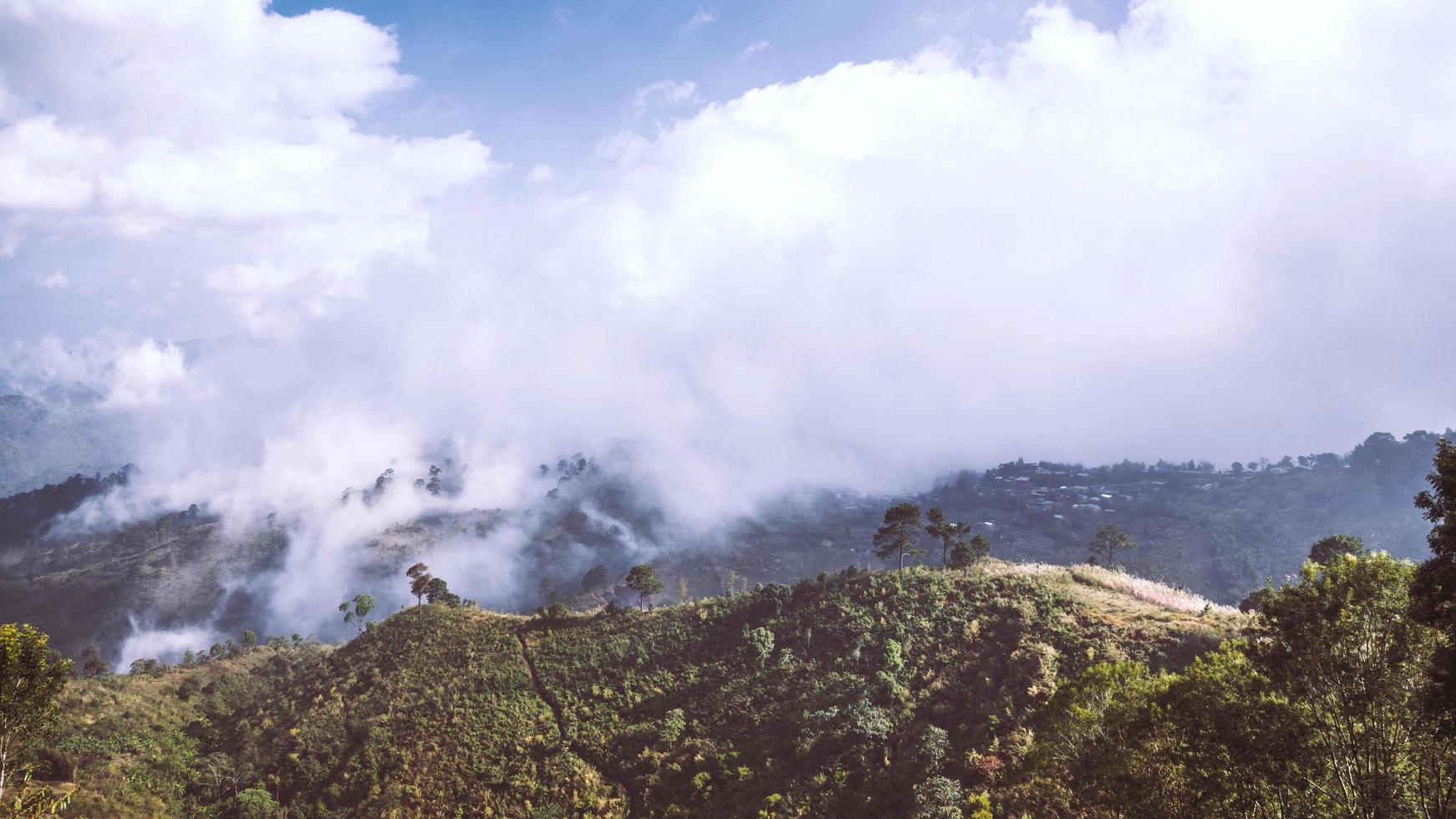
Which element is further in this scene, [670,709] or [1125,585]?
[1125,585]

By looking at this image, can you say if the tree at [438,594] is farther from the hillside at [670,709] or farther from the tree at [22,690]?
the tree at [22,690]

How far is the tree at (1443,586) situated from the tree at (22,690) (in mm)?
51122

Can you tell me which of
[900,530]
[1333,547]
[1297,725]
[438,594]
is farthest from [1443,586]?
[438,594]

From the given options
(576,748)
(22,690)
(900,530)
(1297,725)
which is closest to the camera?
(1297,725)

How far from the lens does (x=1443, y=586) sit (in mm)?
18625

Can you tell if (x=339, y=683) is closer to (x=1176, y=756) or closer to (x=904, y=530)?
(x=904, y=530)

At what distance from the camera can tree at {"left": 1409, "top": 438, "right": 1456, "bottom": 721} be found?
60.0ft

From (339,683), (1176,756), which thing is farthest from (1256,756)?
(339,683)

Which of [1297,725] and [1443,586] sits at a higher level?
[1443,586]

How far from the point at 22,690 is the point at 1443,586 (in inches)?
2129

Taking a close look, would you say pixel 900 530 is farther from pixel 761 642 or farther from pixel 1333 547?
pixel 1333 547

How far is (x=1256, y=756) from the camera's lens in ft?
76.3

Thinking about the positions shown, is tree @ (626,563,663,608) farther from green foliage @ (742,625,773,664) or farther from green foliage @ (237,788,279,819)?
green foliage @ (237,788,279,819)

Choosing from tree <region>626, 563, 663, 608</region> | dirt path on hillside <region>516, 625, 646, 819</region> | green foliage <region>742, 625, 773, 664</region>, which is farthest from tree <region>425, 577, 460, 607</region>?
Result: green foliage <region>742, 625, 773, 664</region>
